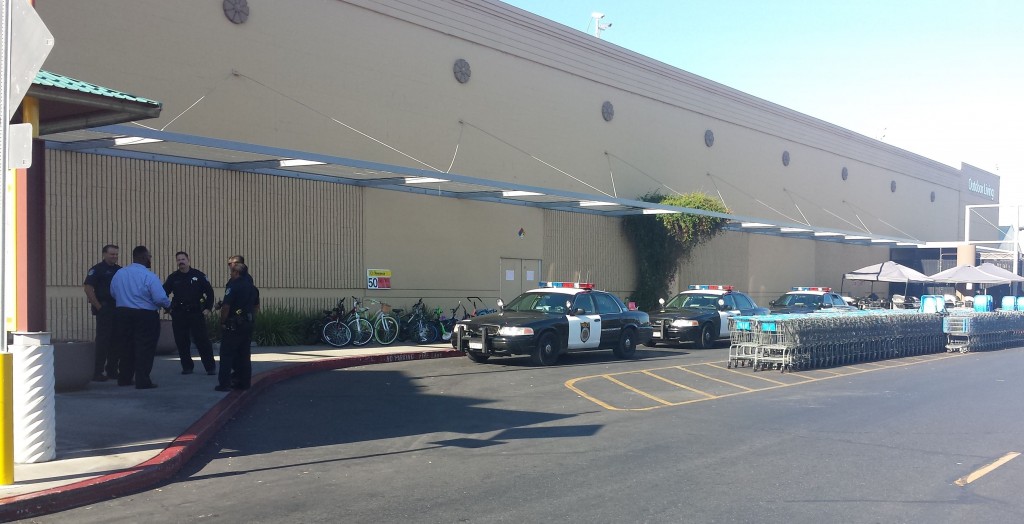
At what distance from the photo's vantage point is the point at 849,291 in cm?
4497

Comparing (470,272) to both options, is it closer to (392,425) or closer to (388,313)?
(388,313)

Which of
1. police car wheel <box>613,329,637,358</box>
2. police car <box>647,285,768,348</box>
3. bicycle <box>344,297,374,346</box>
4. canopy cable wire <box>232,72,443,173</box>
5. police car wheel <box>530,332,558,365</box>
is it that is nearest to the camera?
police car wheel <box>530,332,558,365</box>

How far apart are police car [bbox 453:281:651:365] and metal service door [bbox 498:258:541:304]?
5.83 metres

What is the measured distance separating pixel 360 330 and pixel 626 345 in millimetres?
5913

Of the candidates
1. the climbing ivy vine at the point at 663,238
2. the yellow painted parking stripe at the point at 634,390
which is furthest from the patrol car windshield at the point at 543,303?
the climbing ivy vine at the point at 663,238

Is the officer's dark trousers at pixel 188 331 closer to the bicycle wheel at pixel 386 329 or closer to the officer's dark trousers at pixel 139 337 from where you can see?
the officer's dark trousers at pixel 139 337

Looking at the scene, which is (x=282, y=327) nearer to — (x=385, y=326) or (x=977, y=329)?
(x=385, y=326)

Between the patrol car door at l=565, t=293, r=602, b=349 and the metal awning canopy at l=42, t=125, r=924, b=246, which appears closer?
the metal awning canopy at l=42, t=125, r=924, b=246

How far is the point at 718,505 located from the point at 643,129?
2631 centimetres

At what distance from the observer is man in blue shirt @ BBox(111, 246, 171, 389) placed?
1130 centimetres

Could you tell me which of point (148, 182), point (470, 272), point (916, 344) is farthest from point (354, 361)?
point (916, 344)

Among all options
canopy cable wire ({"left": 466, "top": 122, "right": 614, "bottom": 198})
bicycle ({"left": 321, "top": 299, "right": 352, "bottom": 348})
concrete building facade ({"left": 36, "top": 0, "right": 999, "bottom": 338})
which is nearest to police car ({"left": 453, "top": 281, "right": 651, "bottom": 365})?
bicycle ({"left": 321, "top": 299, "right": 352, "bottom": 348})

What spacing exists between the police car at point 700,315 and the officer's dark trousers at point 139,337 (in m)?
13.7

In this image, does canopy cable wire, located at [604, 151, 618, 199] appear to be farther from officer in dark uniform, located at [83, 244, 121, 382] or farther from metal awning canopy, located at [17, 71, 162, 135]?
metal awning canopy, located at [17, 71, 162, 135]
